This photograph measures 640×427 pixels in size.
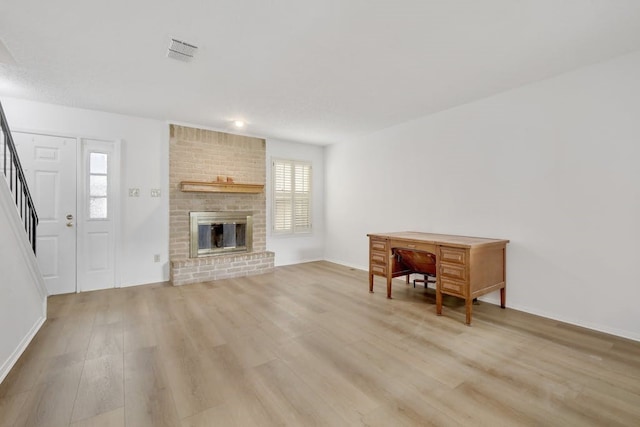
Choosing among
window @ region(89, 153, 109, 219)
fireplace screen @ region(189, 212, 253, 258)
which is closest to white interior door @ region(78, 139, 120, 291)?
window @ region(89, 153, 109, 219)

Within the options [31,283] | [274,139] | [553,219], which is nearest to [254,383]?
[31,283]

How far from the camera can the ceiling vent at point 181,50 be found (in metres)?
2.38

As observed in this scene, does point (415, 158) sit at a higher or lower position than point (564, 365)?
higher

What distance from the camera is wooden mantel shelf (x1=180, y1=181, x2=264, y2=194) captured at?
4473 mm

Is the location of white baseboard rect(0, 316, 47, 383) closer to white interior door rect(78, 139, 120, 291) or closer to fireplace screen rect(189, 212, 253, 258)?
white interior door rect(78, 139, 120, 291)

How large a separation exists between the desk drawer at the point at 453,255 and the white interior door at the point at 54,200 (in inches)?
185

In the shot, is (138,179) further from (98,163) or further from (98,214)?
(98,214)

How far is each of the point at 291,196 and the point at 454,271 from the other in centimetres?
359

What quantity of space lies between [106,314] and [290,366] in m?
2.34

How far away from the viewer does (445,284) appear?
309 centimetres

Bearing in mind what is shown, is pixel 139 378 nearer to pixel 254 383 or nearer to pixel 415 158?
pixel 254 383

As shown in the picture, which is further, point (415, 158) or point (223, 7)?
point (415, 158)

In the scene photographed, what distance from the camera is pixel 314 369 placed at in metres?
2.10

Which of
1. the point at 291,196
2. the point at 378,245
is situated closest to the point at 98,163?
the point at 291,196
